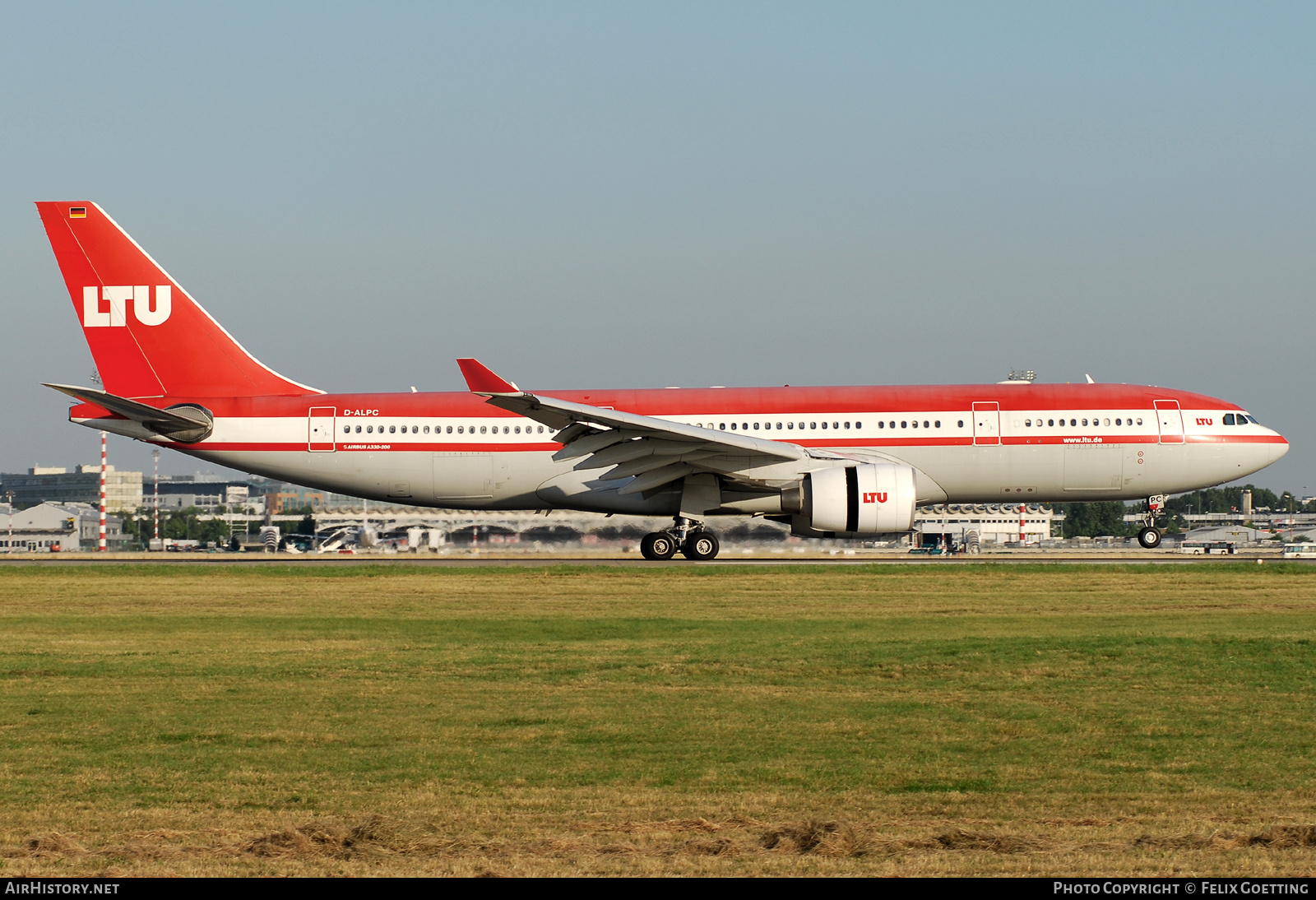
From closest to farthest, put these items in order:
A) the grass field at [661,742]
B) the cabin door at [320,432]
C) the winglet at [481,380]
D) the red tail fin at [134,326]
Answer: the grass field at [661,742]
the winglet at [481,380]
the cabin door at [320,432]
the red tail fin at [134,326]

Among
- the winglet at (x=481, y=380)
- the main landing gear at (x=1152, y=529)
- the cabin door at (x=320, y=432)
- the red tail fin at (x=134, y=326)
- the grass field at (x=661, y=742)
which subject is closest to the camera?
the grass field at (x=661, y=742)

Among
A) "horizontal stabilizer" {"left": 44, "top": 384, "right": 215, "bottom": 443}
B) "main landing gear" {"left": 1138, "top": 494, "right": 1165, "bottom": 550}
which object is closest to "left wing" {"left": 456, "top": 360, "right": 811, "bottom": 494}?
"horizontal stabilizer" {"left": 44, "top": 384, "right": 215, "bottom": 443}

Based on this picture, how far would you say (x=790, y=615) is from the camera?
18.1m

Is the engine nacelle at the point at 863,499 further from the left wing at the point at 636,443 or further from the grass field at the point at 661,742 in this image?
the grass field at the point at 661,742

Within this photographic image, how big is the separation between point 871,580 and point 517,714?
14336mm

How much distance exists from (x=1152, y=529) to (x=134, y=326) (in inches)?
1026

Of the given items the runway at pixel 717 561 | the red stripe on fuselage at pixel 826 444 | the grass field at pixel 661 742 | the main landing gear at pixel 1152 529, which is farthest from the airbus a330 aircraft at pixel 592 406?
the grass field at pixel 661 742

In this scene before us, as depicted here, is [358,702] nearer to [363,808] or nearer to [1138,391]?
[363,808]

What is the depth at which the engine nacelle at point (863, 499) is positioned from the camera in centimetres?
2738

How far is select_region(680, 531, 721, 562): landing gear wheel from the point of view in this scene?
97.9 ft

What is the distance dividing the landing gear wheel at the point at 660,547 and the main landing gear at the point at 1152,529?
12.3m

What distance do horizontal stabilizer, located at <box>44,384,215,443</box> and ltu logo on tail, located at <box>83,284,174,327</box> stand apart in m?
2.14

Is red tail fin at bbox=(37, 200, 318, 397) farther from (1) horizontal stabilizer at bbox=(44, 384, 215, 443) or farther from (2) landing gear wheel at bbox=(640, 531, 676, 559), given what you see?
(2) landing gear wheel at bbox=(640, 531, 676, 559)

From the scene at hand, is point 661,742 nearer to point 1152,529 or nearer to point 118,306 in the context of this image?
point 118,306
